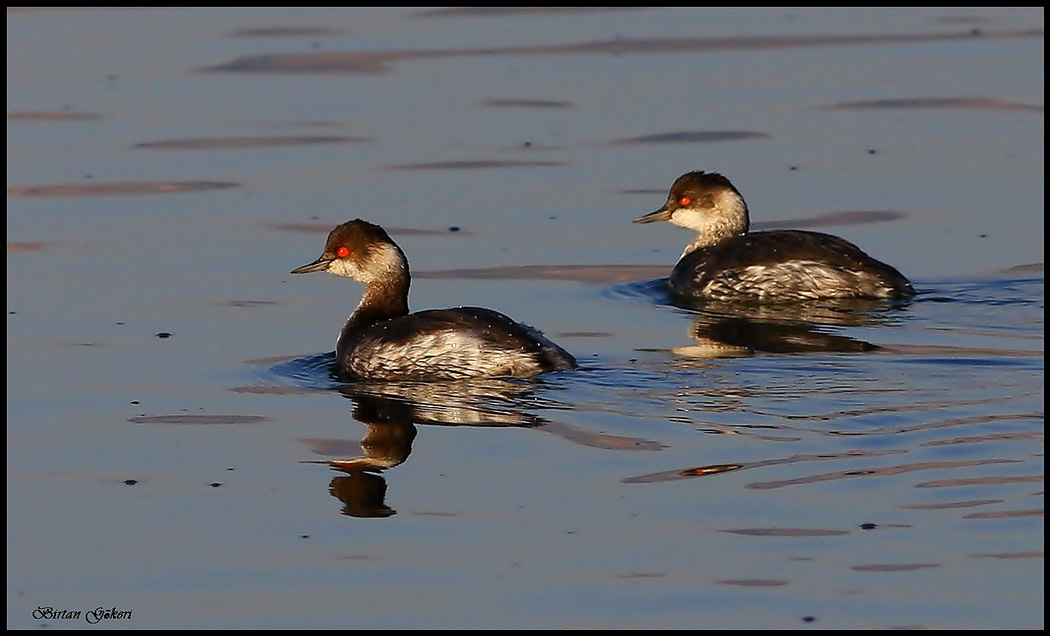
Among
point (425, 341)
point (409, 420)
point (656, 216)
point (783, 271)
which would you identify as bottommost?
point (409, 420)

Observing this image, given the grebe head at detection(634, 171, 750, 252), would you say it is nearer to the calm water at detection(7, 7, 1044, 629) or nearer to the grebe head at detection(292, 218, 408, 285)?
the calm water at detection(7, 7, 1044, 629)

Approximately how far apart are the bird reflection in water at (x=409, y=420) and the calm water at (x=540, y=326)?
0.10 ft

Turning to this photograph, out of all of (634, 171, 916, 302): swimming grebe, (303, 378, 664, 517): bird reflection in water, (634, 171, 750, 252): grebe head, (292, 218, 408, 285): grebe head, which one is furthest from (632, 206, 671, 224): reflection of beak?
(303, 378, 664, 517): bird reflection in water

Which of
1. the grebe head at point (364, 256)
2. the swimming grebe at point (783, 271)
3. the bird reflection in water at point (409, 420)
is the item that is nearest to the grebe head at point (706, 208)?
the swimming grebe at point (783, 271)

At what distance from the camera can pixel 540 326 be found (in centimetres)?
1332

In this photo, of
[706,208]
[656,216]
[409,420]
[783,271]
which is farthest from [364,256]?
[706,208]

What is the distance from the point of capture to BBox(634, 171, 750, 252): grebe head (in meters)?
15.7

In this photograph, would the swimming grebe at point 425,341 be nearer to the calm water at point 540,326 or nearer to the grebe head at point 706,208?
the calm water at point 540,326

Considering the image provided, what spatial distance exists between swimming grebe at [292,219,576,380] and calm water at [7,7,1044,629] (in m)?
0.18

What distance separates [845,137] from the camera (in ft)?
61.3

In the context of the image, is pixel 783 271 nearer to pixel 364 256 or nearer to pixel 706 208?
pixel 706 208

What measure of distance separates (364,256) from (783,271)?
3091 mm

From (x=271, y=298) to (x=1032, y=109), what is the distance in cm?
865

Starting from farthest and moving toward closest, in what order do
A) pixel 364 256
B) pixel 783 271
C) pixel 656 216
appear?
pixel 656 216 → pixel 783 271 → pixel 364 256
